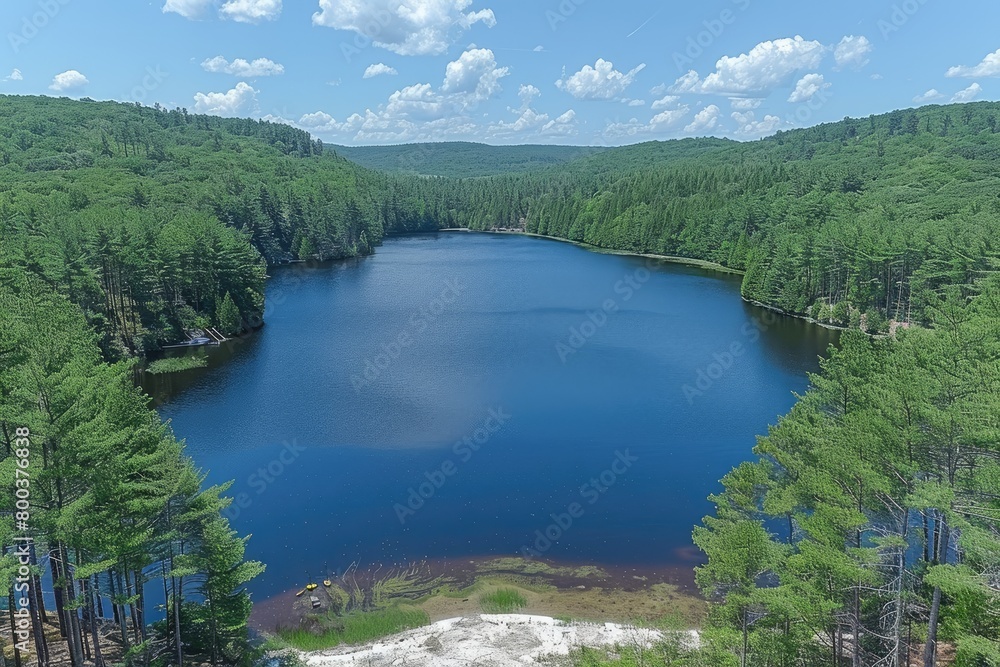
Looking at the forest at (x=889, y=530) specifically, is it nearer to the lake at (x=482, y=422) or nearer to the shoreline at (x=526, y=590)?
the shoreline at (x=526, y=590)

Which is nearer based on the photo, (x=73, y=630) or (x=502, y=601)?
(x=73, y=630)

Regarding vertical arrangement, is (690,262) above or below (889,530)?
above

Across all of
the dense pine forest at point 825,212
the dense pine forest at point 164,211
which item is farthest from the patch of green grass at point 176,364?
the dense pine forest at point 825,212

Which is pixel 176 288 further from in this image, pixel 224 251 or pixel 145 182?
pixel 145 182

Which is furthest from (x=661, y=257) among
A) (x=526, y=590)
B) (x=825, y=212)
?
(x=526, y=590)

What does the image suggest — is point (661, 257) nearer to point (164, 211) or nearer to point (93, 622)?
point (164, 211)

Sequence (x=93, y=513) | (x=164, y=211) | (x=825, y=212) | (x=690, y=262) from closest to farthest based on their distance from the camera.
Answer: (x=93, y=513) < (x=164, y=211) < (x=825, y=212) < (x=690, y=262)
